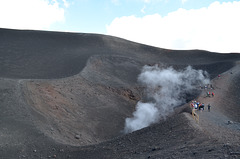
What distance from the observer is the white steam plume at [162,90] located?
21.7m

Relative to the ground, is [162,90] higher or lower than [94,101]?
higher

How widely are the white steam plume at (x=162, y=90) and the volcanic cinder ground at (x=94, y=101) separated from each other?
3.75 feet

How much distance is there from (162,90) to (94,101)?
380 inches

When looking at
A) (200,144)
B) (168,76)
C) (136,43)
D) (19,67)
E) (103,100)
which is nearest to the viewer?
(200,144)

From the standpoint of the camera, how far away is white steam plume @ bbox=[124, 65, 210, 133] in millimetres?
21688

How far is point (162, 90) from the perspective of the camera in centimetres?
2831

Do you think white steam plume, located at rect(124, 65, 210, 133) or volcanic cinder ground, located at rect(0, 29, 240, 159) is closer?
volcanic cinder ground, located at rect(0, 29, 240, 159)

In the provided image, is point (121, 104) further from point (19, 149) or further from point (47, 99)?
point (19, 149)

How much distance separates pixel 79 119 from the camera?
1862 centimetres

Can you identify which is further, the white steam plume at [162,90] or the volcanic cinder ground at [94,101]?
the white steam plume at [162,90]

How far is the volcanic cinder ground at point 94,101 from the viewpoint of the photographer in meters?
10.8

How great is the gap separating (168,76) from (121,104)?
9.84 metres

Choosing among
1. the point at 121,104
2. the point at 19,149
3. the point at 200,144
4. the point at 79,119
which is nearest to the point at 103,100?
the point at 121,104

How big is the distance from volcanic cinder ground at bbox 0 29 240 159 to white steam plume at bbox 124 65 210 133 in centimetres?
114
